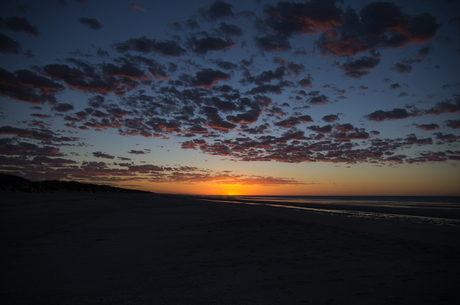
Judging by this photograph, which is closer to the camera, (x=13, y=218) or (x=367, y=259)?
(x=367, y=259)

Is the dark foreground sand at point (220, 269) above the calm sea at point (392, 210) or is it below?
above

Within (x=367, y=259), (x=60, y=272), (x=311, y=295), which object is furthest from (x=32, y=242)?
(x=367, y=259)

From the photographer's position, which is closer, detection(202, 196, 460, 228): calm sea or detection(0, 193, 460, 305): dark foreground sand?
detection(0, 193, 460, 305): dark foreground sand

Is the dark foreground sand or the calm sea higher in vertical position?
the dark foreground sand

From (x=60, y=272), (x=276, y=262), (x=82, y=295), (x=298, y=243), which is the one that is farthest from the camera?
(x=298, y=243)

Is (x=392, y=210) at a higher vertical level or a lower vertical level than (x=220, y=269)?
lower

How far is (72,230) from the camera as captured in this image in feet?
30.0

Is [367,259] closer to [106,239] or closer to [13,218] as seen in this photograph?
[106,239]

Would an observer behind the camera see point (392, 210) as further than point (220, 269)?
Yes

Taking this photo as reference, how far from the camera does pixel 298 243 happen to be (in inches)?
300

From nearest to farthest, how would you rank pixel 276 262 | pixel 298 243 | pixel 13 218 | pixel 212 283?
1. pixel 212 283
2. pixel 276 262
3. pixel 298 243
4. pixel 13 218

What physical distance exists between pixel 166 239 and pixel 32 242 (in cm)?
407

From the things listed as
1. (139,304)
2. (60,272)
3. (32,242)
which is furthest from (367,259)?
(32,242)

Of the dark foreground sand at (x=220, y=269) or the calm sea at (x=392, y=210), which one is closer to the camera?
the dark foreground sand at (x=220, y=269)
